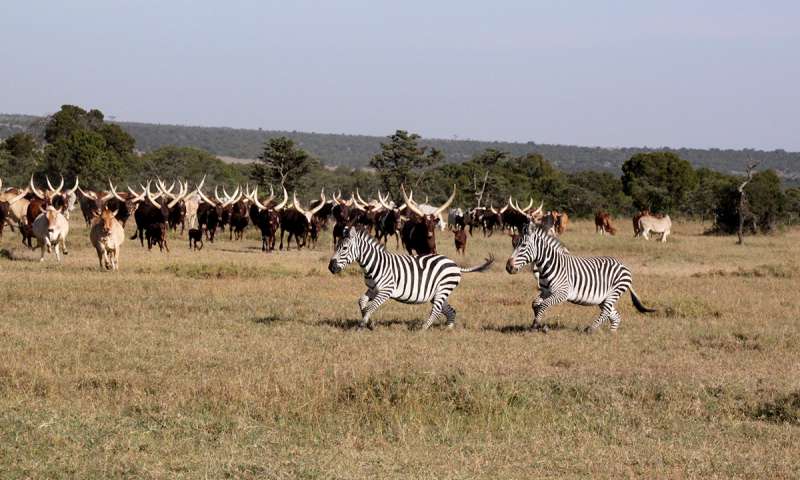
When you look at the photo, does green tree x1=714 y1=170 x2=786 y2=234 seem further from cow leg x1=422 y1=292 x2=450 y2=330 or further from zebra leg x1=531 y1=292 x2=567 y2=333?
cow leg x1=422 y1=292 x2=450 y2=330

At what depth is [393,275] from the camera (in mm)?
13680

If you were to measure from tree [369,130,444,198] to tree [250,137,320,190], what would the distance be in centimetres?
487

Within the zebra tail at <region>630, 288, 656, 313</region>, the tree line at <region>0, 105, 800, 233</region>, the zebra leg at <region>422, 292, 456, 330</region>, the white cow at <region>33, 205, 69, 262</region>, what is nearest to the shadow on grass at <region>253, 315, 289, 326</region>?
the zebra leg at <region>422, 292, 456, 330</region>

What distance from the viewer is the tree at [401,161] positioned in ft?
205

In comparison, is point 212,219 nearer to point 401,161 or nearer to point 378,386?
point 378,386

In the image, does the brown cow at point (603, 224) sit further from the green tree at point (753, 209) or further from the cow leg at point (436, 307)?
the cow leg at point (436, 307)

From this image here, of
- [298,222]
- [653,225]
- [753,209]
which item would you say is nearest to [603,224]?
[653,225]

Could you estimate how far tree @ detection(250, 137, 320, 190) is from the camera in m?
→ 59.5

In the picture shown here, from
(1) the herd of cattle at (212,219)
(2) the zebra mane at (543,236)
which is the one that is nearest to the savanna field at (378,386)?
(2) the zebra mane at (543,236)

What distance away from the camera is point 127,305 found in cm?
1554

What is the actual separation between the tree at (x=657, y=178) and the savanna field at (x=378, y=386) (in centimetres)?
4753

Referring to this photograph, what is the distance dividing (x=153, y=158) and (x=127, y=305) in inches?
2397

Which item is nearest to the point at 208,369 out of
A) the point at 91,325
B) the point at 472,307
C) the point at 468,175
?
the point at 91,325

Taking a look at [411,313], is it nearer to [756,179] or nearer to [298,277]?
[298,277]
